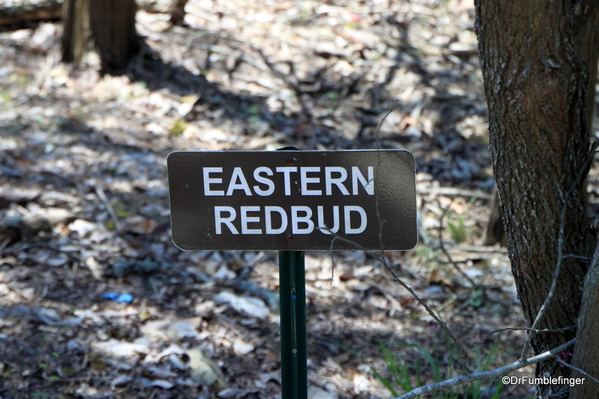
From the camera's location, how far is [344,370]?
10.9 ft

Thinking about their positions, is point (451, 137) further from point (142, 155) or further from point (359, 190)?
point (359, 190)

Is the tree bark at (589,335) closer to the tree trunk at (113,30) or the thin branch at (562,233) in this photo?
the thin branch at (562,233)

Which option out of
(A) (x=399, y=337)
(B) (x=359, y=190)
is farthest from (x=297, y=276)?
(A) (x=399, y=337)

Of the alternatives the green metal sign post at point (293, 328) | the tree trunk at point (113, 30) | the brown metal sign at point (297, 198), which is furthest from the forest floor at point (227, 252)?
the green metal sign post at point (293, 328)

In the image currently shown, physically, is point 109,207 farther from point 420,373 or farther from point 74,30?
point 74,30

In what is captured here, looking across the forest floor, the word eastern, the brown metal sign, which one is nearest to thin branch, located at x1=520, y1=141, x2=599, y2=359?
the forest floor

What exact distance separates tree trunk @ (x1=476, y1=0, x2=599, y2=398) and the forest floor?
1.15 feet

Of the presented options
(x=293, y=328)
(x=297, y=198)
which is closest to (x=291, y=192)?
(x=297, y=198)

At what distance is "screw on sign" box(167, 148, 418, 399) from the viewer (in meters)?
1.89

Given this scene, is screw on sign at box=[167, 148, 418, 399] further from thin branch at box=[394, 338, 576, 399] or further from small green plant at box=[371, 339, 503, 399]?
small green plant at box=[371, 339, 503, 399]

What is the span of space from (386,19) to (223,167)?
233 inches

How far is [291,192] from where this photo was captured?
1.90m

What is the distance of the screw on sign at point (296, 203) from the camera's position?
74.2 inches

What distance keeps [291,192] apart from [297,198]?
3cm
